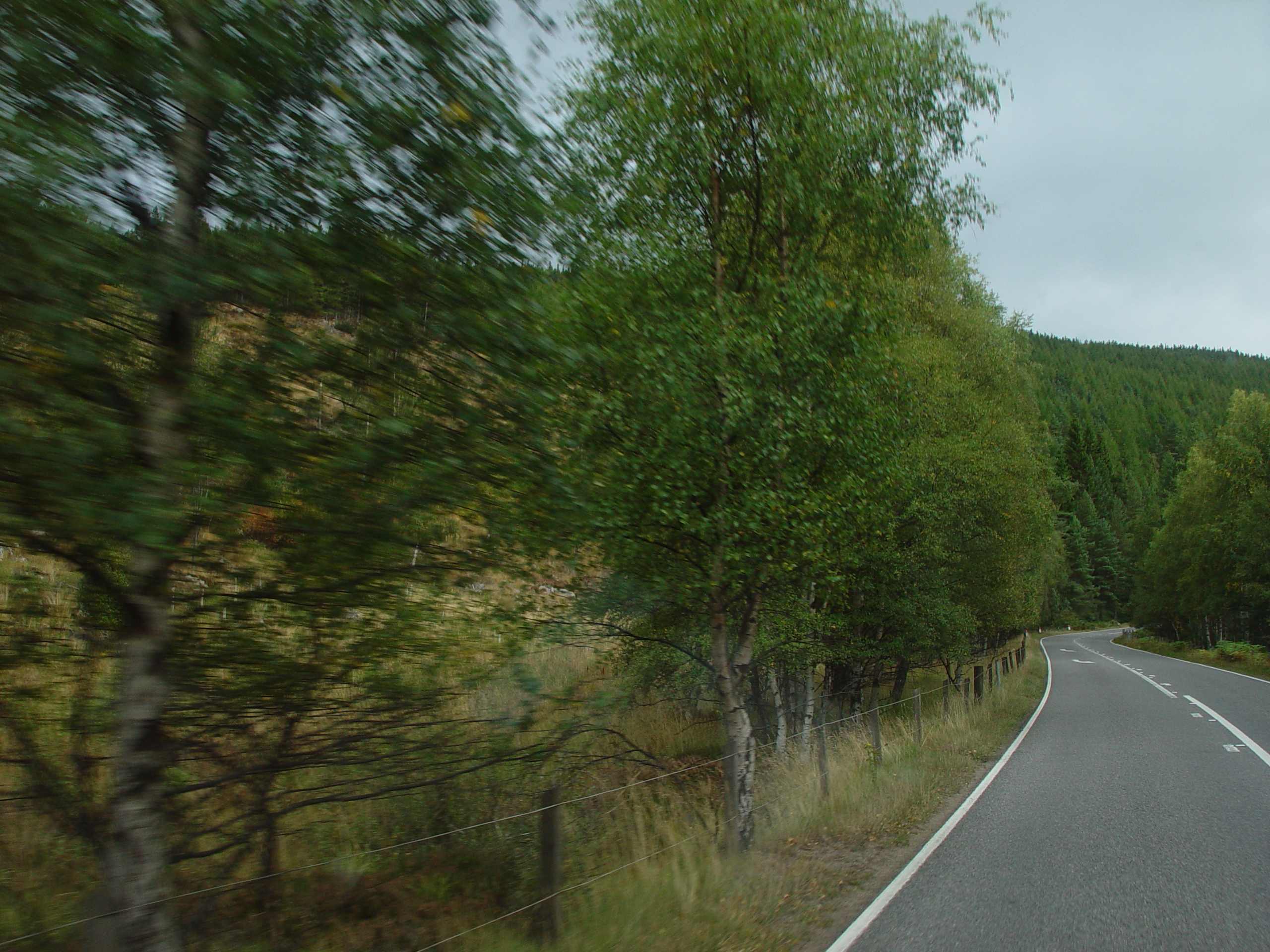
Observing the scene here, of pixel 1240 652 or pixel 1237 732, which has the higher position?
pixel 1237 732

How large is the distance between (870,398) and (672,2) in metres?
4.52

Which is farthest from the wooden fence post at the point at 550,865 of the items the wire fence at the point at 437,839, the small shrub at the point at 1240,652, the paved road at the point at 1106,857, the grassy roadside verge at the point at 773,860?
the small shrub at the point at 1240,652

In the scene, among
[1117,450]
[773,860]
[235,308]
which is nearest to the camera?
[235,308]

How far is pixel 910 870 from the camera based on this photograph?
6383 millimetres

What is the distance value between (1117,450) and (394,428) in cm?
16866

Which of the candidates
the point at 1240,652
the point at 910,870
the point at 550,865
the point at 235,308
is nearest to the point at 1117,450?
the point at 1240,652

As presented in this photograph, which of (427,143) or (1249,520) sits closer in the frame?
(427,143)

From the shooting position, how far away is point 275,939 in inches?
183

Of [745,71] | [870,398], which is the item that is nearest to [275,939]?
[870,398]

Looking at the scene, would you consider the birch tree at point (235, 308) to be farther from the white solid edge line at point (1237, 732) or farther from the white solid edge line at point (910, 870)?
the white solid edge line at point (1237, 732)

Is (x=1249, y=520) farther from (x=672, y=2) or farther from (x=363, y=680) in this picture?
(x=363, y=680)

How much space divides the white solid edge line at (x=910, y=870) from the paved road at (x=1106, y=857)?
6 cm

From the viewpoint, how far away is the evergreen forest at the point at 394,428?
2871 millimetres

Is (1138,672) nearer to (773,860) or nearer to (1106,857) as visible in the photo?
(1106,857)
